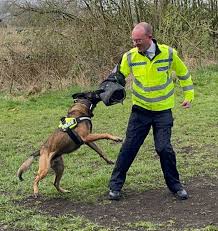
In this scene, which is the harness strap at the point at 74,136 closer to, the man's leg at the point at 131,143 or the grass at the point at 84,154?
the man's leg at the point at 131,143

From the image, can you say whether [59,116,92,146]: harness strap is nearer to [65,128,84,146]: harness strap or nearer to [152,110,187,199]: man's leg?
[65,128,84,146]: harness strap

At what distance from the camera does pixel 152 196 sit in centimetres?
605

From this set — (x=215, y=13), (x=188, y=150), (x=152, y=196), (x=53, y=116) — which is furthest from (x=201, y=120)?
(x=215, y=13)

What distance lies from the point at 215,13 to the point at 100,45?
16.5 ft

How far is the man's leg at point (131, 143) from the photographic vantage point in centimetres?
591

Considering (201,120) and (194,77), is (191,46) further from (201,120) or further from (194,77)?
(201,120)

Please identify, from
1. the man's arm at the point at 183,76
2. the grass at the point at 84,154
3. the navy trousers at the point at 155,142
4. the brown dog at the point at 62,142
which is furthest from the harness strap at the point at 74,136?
the man's arm at the point at 183,76

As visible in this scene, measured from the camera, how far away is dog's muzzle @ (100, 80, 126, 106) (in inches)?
235

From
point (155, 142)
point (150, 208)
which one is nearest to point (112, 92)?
point (155, 142)

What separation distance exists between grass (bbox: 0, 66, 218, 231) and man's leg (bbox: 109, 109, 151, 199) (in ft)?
1.00

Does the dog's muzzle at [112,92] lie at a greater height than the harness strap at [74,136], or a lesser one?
greater

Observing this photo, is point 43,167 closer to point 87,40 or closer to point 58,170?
point 58,170

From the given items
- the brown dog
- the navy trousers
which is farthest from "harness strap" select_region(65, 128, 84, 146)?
the navy trousers

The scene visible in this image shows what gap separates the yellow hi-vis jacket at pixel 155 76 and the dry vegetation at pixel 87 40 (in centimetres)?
1059
